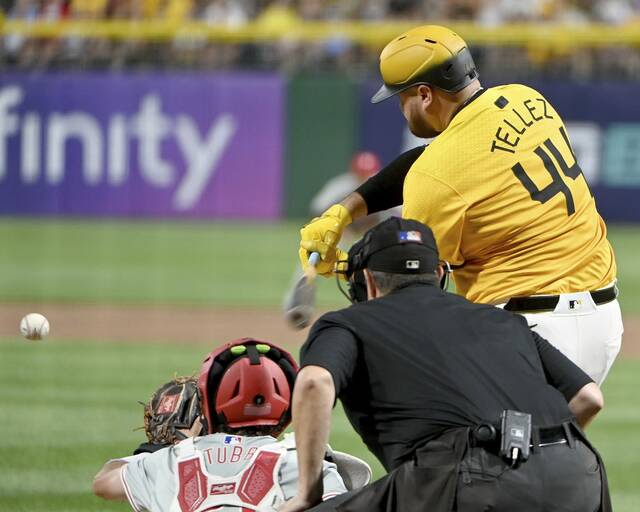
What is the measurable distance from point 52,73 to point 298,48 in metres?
4.05

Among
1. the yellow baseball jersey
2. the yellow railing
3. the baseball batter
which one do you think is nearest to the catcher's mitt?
the baseball batter

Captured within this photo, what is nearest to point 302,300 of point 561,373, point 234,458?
point 234,458

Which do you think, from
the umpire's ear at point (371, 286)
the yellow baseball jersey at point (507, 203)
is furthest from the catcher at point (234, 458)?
the yellow baseball jersey at point (507, 203)

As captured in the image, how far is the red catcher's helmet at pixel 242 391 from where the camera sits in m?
4.41

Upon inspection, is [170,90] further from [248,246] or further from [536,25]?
[536,25]

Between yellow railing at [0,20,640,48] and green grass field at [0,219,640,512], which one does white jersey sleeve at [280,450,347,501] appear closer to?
green grass field at [0,219,640,512]

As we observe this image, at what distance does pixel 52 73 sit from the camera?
21.6m

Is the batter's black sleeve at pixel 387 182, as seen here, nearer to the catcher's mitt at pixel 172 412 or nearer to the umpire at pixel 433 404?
the catcher's mitt at pixel 172 412

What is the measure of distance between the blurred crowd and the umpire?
17.8 m

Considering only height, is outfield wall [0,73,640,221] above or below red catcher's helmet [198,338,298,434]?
above

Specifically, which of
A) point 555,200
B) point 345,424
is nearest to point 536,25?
point 345,424

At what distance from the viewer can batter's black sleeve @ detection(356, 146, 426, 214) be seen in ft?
18.7

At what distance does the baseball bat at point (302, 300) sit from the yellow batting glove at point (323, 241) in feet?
0.11

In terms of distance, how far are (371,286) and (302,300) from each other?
3.46ft
